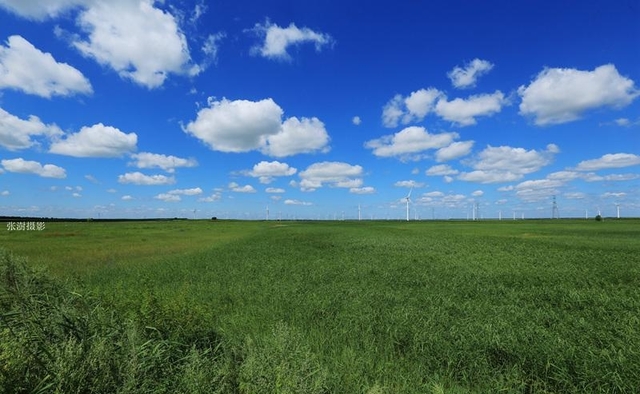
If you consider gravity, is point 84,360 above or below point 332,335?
above

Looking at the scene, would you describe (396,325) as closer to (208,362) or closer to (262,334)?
(262,334)

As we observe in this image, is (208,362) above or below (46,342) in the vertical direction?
below

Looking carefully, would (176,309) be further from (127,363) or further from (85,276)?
(85,276)

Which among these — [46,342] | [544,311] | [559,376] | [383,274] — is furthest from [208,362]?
[383,274]

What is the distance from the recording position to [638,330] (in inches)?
351

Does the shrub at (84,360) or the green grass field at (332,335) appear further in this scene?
the green grass field at (332,335)

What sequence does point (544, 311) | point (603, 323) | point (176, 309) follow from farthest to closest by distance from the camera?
point (544, 311), point (603, 323), point (176, 309)

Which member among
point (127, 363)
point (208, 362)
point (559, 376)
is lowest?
point (559, 376)

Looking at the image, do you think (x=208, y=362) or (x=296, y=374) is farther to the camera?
(x=208, y=362)

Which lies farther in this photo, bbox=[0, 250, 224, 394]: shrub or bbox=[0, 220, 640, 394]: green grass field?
bbox=[0, 220, 640, 394]: green grass field

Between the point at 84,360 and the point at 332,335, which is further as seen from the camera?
the point at 332,335

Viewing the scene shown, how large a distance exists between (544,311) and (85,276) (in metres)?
19.4

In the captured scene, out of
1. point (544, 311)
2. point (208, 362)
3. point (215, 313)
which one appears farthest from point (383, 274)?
point (208, 362)

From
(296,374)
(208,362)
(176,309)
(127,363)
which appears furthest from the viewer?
(176,309)
